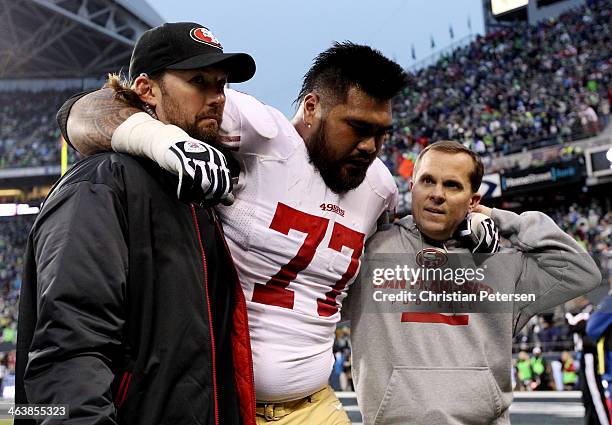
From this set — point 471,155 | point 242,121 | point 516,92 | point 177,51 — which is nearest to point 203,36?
point 177,51

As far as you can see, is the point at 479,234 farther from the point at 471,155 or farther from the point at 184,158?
the point at 184,158

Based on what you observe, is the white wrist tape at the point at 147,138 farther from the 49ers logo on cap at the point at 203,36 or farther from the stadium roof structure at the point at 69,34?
the stadium roof structure at the point at 69,34

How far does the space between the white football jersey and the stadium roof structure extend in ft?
87.2

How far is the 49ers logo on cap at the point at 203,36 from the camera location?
72.3 inches

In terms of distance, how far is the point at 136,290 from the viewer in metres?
1.53

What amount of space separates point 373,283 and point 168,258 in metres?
1.13

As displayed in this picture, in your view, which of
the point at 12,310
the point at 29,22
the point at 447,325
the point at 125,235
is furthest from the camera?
the point at 29,22

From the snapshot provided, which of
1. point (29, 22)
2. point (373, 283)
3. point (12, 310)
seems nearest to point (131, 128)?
point (373, 283)

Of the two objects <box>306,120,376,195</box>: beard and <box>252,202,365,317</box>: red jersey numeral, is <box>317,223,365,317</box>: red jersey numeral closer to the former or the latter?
<box>252,202,365,317</box>: red jersey numeral

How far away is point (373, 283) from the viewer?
2549 millimetres

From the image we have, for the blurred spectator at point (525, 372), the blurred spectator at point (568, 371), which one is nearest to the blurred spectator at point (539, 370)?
the blurred spectator at point (525, 372)

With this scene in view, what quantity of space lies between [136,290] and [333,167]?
102 cm

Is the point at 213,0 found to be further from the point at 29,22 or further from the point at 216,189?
the point at 216,189

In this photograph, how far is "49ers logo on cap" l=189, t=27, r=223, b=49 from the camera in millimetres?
1836
